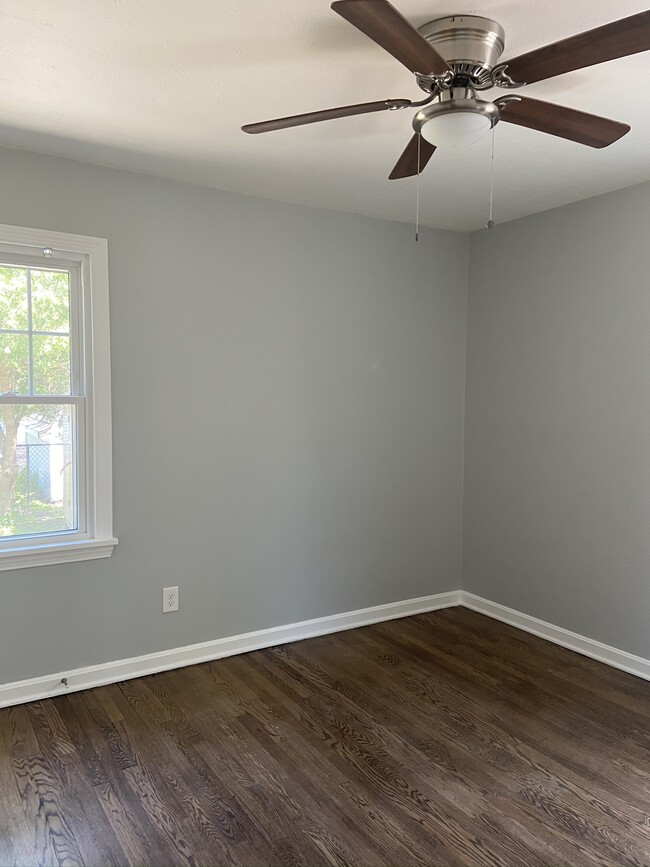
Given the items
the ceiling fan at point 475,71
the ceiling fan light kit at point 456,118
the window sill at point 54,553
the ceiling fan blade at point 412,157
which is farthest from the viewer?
the window sill at point 54,553

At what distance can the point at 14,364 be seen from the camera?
2.80m

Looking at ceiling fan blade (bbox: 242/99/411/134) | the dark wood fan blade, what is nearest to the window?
ceiling fan blade (bbox: 242/99/411/134)

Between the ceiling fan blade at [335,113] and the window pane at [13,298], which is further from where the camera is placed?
the window pane at [13,298]

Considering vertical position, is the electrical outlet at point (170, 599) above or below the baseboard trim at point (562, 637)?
above

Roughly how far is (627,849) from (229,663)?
1.91 m

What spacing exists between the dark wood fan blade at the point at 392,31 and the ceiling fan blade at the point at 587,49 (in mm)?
208

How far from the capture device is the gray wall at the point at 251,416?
9.65 ft

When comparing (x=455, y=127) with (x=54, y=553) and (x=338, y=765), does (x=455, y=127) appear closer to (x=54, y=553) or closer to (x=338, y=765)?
(x=338, y=765)

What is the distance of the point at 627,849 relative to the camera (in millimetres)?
1968

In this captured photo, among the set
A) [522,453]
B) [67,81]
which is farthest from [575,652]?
[67,81]

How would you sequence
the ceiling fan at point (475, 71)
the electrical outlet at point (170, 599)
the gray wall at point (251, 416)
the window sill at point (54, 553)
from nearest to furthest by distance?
the ceiling fan at point (475, 71) → the window sill at point (54, 553) → the gray wall at point (251, 416) → the electrical outlet at point (170, 599)

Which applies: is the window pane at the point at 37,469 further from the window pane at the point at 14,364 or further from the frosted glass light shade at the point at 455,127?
the frosted glass light shade at the point at 455,127

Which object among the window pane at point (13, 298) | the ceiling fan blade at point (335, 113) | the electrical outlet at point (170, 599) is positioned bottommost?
the electrical outlet at point (170, 599)

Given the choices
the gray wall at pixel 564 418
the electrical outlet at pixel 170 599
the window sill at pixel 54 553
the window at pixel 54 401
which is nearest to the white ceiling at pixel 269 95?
the gray wall at pixel 564 418
